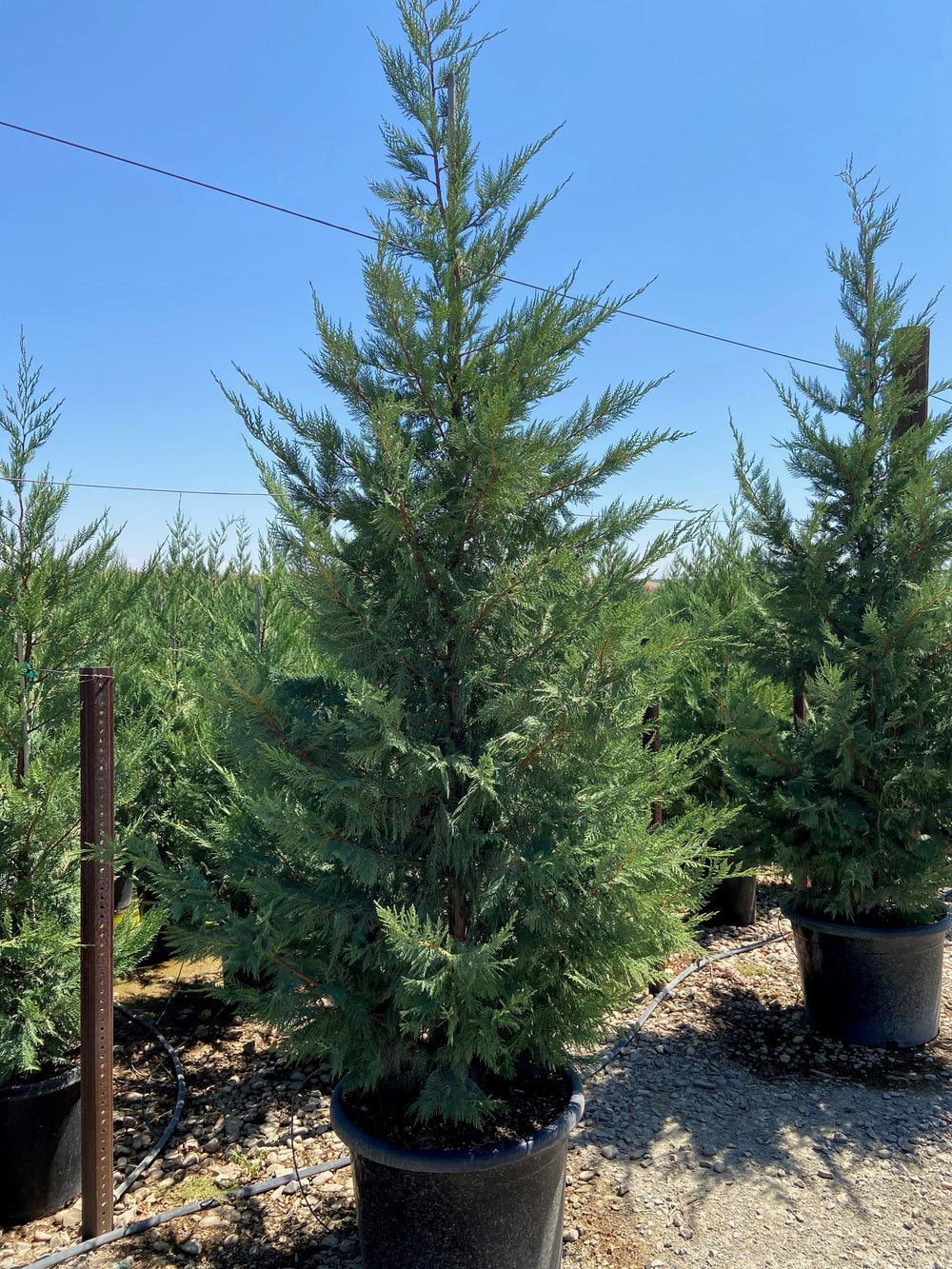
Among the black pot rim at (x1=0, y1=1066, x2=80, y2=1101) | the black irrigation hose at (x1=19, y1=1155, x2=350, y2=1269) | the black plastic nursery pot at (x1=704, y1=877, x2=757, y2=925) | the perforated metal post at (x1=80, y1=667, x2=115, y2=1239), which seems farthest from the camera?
the black plastic nursery pot at (x1=704, y1=877, x2=757, y2=925)

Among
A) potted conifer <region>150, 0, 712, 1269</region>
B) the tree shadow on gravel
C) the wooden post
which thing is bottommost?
the tree shadow on gravel

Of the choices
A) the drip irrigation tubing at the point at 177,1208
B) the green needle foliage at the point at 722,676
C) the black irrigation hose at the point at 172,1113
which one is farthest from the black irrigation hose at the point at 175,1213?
the green needle foliage at the point at 722,676

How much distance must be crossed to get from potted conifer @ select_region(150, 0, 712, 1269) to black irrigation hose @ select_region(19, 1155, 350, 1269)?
731mm

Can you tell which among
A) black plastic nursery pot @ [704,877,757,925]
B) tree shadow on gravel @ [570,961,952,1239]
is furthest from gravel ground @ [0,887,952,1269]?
black plastic nursery pot @ [704,877,757,925]

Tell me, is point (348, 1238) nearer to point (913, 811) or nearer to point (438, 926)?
point (438, 926)

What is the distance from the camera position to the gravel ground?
2717 millimetres

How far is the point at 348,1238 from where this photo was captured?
107 inches

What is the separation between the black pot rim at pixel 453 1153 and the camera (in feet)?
7.20

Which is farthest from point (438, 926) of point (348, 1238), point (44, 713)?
point (44, 713)

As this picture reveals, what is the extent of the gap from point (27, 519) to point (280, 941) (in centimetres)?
199

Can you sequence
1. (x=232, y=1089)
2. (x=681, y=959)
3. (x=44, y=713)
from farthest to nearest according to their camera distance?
1. (x=681, y=959)
2. (x=232, y=1089)
3. (x=44, y=713)

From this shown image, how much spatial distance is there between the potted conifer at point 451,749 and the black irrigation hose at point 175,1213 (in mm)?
731

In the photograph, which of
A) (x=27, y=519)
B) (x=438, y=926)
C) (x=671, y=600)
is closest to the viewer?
(x=438, y=926)

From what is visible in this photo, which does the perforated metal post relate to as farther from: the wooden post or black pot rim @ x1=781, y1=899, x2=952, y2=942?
the wooden post
